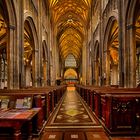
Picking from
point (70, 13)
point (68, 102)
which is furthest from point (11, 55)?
point (70, 13)

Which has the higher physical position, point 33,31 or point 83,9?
point 83,9

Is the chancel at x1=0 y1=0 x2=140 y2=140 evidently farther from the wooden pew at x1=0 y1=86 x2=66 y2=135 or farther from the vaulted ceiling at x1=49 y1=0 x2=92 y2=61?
the vaulted ceiling at x1=49 y1=0 x2=92 y2=61

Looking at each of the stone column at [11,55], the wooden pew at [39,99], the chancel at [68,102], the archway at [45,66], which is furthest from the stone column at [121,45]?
the archway at [45,66]

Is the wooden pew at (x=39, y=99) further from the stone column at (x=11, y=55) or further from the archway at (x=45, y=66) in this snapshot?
the archway at (x=45, y=66)

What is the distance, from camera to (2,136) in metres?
5.13

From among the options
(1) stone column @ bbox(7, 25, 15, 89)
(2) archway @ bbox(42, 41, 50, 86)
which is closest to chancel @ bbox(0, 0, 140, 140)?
(1) stone column @ bbox(7, 25, 15, 89)

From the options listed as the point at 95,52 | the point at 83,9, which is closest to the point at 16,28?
the point at 95,52

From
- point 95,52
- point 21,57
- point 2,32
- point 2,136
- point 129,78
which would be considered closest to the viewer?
point 2,136

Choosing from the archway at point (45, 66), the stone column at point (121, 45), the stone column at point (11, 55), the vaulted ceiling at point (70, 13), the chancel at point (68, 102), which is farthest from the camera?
the vaulted ceiling at point (70, 13)

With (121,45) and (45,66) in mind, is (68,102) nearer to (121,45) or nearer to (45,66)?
(121,45)

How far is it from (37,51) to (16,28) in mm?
7601

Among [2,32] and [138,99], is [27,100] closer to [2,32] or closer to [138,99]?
[138,99]

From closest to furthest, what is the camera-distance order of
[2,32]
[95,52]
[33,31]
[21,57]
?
[21,57], [33,31], [2,32], [95,52]

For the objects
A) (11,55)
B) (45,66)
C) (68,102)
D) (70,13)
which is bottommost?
(68,102)
